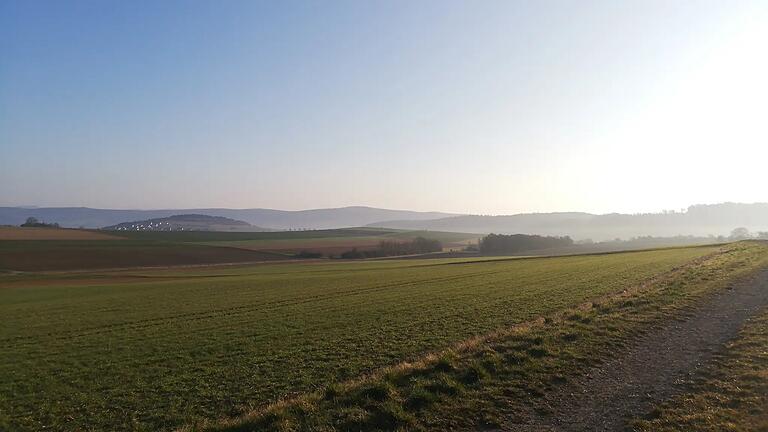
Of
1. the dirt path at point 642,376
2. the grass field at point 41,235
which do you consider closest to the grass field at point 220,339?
the dirt path at point 642,376

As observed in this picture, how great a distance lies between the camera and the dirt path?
324 inches

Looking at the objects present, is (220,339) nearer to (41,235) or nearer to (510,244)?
(41,235)

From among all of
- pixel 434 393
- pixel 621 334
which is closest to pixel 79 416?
pixel 434 393

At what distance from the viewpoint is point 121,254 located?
85188 millimetres

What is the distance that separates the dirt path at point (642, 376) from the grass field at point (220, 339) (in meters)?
6.52

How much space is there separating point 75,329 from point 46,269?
2346 inches

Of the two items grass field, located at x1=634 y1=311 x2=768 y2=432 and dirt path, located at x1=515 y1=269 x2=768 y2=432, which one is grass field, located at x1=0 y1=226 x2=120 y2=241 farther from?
grass field, located at x1=634 y1=311 x2=768 y2=432

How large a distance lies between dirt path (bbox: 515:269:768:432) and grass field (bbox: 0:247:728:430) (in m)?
6.52

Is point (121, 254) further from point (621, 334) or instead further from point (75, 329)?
point (621, 334)

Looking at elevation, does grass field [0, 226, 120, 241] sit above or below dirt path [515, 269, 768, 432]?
above

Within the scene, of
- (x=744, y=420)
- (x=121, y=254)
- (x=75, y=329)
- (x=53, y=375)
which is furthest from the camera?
(x=121, y=254)

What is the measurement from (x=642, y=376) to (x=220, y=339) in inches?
674

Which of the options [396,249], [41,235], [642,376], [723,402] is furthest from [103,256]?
[723,402]

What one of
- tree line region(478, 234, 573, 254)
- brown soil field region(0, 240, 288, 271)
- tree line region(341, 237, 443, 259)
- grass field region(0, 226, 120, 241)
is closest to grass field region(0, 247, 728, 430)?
brown soil field region(0, 240, 288, 271)
